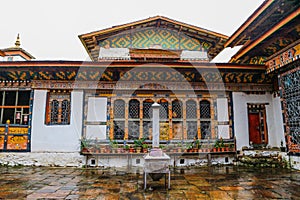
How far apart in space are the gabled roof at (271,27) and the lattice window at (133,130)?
13.7 feet

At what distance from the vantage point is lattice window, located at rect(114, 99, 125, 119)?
8.40 m

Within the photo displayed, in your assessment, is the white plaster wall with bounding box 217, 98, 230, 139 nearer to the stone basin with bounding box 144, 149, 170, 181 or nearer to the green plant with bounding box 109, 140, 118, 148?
the green plant with bounding box 109, 140, 118, 148

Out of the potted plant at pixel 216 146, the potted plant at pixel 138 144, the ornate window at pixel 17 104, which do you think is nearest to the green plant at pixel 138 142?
the potted plant at pixel 138 144

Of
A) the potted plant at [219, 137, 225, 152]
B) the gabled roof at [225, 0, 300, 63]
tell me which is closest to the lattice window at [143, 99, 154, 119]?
the potted plant at [219, 137, 225, 152]

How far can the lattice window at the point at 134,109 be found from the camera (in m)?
8.46

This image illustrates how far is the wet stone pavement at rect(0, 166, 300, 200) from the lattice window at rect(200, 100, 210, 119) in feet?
7.51

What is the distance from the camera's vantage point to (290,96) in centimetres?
711

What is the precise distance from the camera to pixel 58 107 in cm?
831

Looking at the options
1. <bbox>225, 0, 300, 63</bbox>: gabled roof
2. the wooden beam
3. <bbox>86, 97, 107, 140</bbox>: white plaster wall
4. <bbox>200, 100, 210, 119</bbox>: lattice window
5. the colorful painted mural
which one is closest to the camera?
the wooden beam

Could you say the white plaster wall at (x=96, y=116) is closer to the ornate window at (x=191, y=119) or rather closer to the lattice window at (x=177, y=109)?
the lattice window at (x=177, y=109)

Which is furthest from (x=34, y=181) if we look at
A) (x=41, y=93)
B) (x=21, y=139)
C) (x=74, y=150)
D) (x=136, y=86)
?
(x=136, y=86)

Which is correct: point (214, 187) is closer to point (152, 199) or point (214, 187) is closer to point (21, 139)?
point (152, 199)

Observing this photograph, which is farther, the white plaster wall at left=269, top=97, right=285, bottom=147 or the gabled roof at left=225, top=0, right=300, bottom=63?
the white plaster wall at left=269, top=97, right=285, bottom=147

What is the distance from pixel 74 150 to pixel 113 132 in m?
1.44
